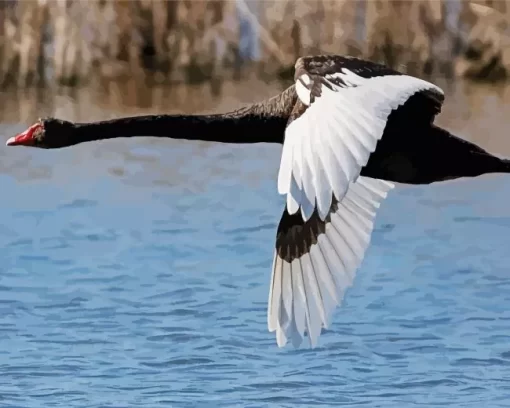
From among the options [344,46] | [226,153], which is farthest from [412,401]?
[344,46]

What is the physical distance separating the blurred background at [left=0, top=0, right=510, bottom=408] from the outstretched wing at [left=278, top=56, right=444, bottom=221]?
2.01 metres

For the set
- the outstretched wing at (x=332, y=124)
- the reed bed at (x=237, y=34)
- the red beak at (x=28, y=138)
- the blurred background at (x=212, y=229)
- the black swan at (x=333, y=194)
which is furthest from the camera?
the reed bed at (x=237, y=34)

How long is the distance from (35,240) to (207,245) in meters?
1.19

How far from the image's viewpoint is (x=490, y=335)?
26.9 ft

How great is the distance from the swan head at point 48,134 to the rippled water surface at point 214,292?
3.85 ft

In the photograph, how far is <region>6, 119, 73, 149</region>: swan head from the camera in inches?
291

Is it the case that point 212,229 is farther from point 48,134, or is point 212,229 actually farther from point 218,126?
point 218,126

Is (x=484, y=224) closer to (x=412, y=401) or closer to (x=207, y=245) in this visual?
(x=207, y=245)

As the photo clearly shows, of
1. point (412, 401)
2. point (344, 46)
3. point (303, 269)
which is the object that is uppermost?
point (344, 46)

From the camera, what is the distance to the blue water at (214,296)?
24.6ft

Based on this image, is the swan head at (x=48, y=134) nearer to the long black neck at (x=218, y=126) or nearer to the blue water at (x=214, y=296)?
the long black neck at (x=218, y=126)

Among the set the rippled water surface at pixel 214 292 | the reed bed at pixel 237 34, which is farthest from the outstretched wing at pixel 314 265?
the reed bed at pixel 237 34

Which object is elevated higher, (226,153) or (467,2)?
→ (467,2)

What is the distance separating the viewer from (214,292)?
907 centimetres
